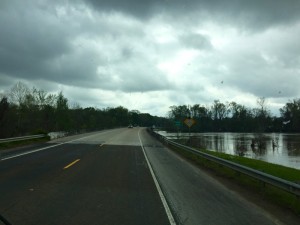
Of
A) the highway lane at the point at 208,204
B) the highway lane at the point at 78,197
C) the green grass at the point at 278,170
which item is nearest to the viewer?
the highway lane at the point at 78,197

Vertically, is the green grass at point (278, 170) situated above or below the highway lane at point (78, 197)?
below

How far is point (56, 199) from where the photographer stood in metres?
9.85

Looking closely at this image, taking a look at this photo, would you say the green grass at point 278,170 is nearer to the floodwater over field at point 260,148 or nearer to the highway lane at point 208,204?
the highway lane at point 208,204

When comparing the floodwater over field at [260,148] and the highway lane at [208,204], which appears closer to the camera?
the highway lane at [208,204]

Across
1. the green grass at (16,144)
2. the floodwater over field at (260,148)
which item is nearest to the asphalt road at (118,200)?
the green grass at (16,144)

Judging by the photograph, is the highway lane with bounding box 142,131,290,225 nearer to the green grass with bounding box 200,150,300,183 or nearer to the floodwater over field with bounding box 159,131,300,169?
the green grass with bounding box 200,150,300,183

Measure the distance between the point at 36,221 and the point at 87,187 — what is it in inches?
173

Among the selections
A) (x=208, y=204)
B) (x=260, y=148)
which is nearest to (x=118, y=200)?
(x=208, y=204)

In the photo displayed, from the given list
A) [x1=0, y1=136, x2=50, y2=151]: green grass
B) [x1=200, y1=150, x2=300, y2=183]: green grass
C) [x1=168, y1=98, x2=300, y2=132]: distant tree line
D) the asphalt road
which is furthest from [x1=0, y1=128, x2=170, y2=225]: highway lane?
[x1=168, y1=98, x2=300, y2=132]: distant tree line

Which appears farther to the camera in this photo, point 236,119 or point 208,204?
point 236,119

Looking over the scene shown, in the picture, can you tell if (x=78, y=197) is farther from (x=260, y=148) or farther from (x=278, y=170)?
(x=260, y=148)

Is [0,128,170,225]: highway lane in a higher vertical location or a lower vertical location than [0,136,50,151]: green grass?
lower

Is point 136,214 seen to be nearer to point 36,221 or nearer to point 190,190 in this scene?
point 36,221

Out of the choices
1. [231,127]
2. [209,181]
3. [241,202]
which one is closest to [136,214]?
[241,202]
